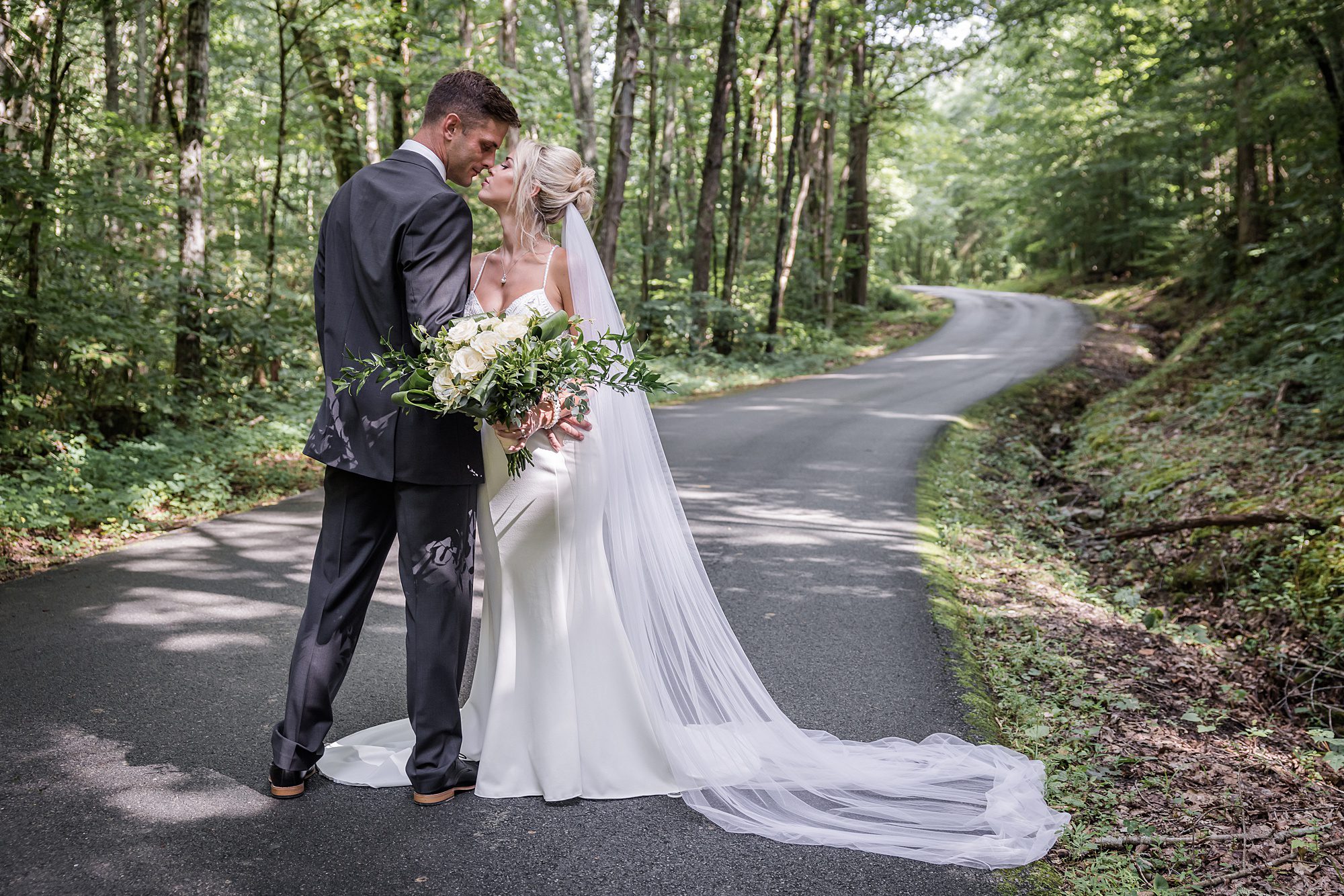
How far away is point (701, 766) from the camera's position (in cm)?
328

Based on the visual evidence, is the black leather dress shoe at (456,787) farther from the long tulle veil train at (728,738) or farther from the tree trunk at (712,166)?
the tree trunk at (712,166)

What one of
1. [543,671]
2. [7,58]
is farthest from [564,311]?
[7,58]

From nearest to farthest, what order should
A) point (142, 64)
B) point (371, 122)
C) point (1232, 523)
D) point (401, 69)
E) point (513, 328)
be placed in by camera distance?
point (513, 328)
point (1232, 523)
point (401, 69)
point (142, 64)
point (371, 122)

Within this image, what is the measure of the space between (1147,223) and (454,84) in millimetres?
31007

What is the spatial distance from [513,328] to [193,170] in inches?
317

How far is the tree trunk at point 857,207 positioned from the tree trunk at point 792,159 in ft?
13.0

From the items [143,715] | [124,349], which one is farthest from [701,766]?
[124,349]

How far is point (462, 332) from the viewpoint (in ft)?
9.18

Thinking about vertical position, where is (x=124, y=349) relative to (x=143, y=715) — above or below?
above

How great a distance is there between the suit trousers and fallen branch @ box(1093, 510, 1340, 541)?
19.1 feet

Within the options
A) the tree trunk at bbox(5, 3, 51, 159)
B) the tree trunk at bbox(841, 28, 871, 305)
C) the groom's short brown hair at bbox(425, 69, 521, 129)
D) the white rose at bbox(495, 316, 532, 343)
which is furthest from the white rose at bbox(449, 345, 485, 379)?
the tree trunk at bbox(841, 28, 871, 305)

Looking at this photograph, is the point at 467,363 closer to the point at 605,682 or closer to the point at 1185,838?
the point at 605,682

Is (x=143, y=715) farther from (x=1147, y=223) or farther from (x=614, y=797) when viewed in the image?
(x=1147, y=223)

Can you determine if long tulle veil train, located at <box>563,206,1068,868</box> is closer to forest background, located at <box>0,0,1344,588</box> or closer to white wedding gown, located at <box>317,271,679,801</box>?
white wedding gown, located at <box>317,271,679,801</box>
